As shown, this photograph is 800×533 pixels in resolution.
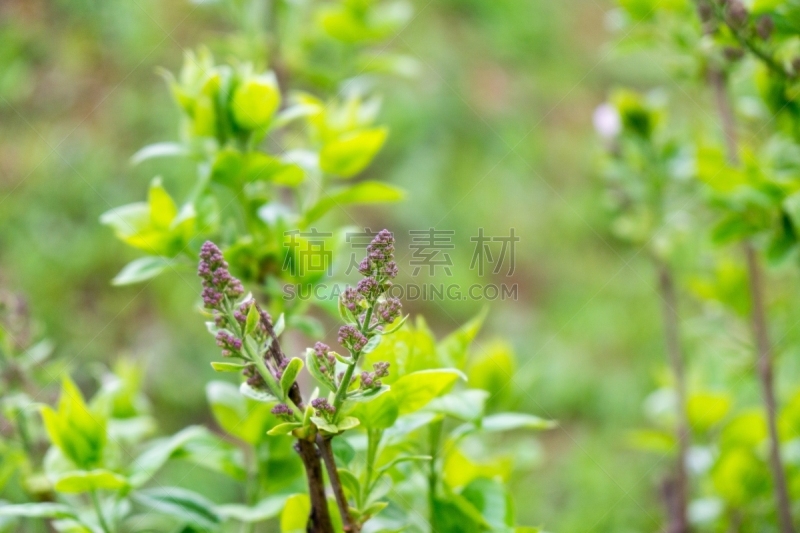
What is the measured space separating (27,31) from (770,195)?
1.49 meters

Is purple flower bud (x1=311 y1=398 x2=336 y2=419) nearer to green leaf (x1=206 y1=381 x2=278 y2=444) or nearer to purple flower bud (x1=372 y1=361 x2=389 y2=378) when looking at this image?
purple flower bud (x1=372 y1=361 x2=389 y2=378)

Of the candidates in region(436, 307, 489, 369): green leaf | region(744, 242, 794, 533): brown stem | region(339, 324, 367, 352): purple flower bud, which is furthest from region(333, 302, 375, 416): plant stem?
region(744, 242, 794, 533): brown stem

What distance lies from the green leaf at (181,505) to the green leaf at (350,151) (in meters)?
0.25

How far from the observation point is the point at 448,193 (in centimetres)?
161

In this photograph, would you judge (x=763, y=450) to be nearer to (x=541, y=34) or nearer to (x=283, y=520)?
(x=283, y=520)

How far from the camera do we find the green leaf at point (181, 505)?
45 centimetres

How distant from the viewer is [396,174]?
1.59m

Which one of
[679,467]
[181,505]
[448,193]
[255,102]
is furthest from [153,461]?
[448,193]

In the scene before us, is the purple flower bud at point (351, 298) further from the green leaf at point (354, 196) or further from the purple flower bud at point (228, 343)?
the green leaf at point (354, 196)

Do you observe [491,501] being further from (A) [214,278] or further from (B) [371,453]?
(A) [214,278]

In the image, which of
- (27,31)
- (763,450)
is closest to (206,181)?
(763,450)

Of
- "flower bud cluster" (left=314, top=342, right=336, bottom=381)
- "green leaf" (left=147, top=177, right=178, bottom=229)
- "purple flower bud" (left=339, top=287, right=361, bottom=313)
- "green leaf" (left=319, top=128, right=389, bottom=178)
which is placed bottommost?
"flower bud cluster" (left=314, top=342, right=336, bottom=381)

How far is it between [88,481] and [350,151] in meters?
0.28

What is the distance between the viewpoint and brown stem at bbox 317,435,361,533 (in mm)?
349
